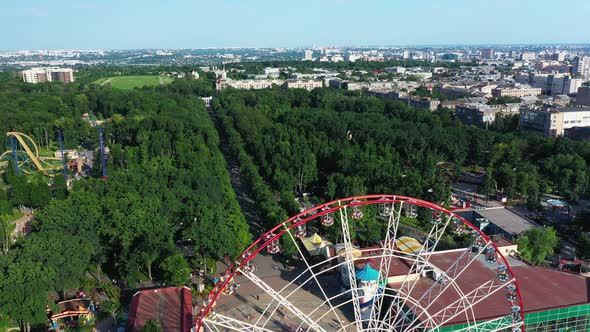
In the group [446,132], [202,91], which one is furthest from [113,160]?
[202,91]

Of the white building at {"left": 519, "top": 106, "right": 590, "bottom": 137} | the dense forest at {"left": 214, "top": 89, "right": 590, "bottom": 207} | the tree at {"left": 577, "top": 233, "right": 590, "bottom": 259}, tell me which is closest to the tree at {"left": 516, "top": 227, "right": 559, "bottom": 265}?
the tree at {"left": 577, "top": 233, "right": 590, "bottom": 259}

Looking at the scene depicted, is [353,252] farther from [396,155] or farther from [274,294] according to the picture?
[396,155]

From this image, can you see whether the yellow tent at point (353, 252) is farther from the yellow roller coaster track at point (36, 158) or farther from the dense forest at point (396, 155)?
the yellow roller coaster track at point (36, 158)

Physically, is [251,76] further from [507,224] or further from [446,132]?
[507,224]

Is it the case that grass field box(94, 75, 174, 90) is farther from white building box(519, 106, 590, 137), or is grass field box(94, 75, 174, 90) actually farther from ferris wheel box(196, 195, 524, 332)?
ferris wheel box(196, 195, 524, 332)

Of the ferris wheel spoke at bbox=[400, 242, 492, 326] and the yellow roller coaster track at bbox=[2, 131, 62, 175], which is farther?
the yellow roller coaster track at bbox=[2, 131, 62, 175]

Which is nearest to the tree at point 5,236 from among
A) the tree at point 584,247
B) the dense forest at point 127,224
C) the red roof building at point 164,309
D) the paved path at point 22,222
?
the paved path at point 22,222
